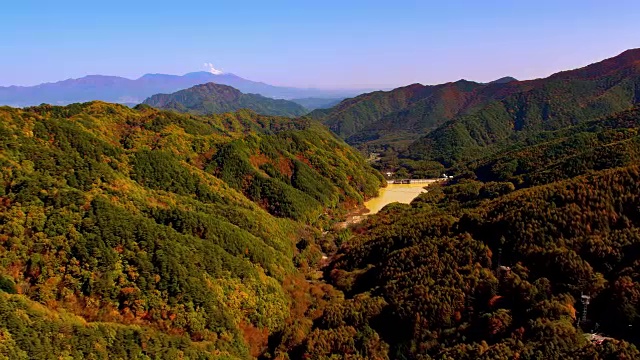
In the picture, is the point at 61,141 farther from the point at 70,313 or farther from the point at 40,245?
the point at 70,313

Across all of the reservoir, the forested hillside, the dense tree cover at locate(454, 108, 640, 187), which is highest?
the dense tree cover at locate(454, 108, 640, 187)

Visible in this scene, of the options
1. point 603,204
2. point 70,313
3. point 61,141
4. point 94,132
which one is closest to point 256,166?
point 94,132

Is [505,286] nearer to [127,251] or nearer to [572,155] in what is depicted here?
[127,251]

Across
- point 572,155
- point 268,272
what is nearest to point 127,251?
point 268,272

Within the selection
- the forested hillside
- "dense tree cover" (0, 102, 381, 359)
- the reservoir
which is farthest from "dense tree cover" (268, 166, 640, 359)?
the reservoir

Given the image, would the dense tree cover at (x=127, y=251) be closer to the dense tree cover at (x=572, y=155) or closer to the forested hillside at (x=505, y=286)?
the forested hillside at (x=505, y=286)

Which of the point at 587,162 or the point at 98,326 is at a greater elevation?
the point at 587,162

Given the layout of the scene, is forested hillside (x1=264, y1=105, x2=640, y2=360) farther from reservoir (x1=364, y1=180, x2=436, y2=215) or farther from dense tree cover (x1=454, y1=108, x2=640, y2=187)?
reservoir (x1=364, y1=180, x2=436, y2=215)

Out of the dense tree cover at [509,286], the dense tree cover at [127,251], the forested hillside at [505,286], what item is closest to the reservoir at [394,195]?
the dense tree cover at [127,251]
